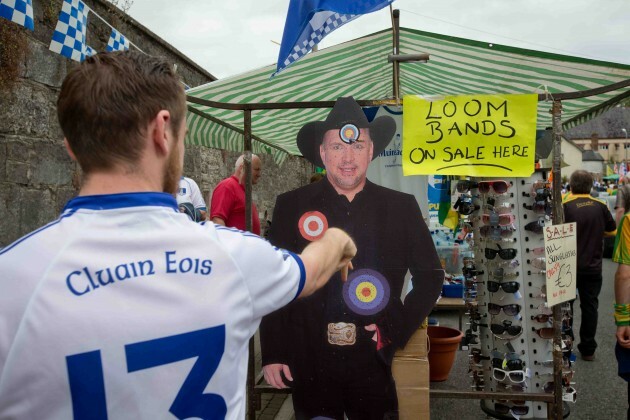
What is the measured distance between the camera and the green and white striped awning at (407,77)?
3.56 meters

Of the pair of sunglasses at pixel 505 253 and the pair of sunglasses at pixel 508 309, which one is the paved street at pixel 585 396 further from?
the pair of sunglasses at pixel 505 253

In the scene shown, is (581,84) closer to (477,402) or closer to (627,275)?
(627,275)

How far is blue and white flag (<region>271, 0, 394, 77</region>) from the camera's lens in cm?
262

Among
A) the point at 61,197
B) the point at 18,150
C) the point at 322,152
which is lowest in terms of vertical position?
the point at 61,197

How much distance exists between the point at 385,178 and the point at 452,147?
0.48 meters

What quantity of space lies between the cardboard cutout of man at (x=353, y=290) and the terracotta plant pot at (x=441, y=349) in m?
1.58

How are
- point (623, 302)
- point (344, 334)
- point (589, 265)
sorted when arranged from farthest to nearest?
point (589, 265) < point (623, 302) < point (344, 334)

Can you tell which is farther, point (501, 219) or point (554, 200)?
point (501, 219)

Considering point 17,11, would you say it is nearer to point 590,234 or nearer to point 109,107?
point 109,107

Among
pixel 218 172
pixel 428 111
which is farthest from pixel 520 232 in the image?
pixel 218 172

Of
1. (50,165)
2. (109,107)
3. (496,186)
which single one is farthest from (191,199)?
(109,107)

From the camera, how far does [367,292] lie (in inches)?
116

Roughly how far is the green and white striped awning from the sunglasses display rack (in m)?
0.74

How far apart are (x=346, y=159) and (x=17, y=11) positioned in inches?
77.1
